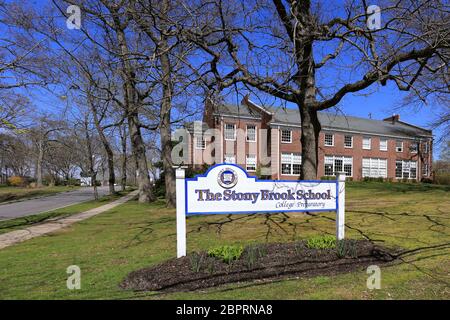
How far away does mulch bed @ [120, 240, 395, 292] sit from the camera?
5067 millimetres

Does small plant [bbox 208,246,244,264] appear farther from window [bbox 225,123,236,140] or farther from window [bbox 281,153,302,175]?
window [bbox 281,153,302,175]

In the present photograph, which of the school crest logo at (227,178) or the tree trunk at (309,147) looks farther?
the tree trunk at (309,147)

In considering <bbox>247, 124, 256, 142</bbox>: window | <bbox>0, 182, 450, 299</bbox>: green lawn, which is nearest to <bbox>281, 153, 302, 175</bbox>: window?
<bbox>247, 124, 256, 142</bbox>: window

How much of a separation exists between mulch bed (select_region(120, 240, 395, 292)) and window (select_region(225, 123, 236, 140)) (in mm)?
31209

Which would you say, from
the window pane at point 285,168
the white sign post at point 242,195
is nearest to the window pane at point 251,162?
Answer: the window pane at point 285,168

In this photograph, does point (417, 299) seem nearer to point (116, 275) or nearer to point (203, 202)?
point (203, 202)

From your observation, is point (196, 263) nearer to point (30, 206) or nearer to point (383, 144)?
point (30, 206)

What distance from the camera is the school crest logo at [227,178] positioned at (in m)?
6.51

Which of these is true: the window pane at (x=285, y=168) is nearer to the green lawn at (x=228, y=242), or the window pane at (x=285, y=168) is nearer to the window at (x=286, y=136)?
the window at (x=286, y=136)

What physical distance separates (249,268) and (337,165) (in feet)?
124

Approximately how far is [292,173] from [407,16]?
31968 mm

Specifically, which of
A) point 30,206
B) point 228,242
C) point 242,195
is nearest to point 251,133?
point 30,206

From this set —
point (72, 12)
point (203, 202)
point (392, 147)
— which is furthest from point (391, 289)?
point (392, 147)

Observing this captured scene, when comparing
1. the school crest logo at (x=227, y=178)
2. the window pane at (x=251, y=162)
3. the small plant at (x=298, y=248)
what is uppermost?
the window pane at (x=251, y=162)
